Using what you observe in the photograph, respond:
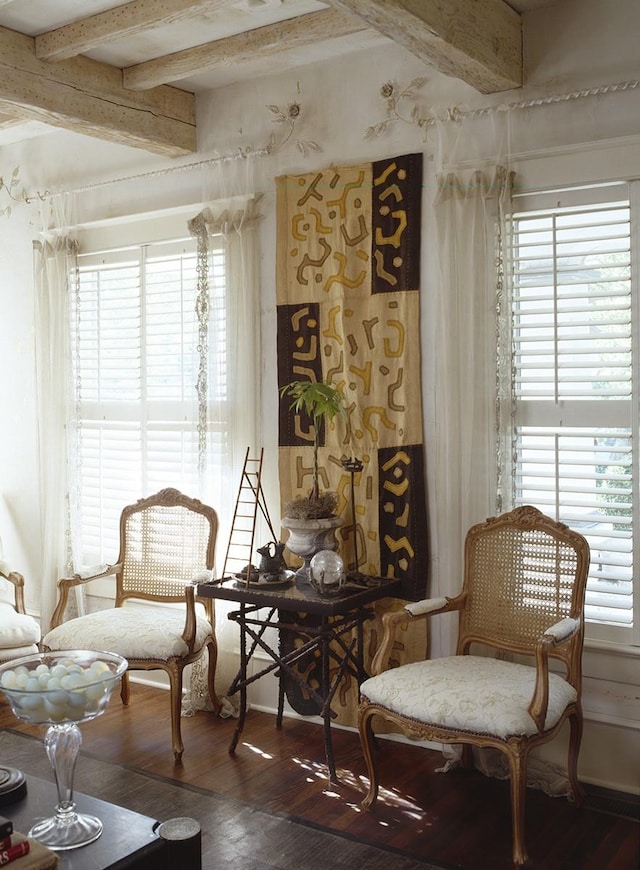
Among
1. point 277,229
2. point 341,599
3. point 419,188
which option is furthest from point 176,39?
point 341,599

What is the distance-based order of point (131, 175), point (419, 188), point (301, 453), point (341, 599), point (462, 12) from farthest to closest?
point (131, 175) → point (301, 453) → point (419, 188) → point (341, 599) → point (462, 12)

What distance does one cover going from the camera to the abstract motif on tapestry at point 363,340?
12.3 feet

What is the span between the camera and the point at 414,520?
3.73 m

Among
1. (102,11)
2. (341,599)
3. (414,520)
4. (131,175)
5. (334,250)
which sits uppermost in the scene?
(102,11)

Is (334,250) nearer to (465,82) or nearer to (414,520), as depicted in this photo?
(465,82)

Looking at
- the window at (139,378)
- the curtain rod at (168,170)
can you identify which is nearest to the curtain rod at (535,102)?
the curtain rod at (168,170)

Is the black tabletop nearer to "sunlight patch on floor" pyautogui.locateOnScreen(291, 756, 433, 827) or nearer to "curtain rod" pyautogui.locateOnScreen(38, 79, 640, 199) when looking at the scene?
"sunlight patch on floor" pyautogui.locateOnScreen(291, 756, 433, 827)

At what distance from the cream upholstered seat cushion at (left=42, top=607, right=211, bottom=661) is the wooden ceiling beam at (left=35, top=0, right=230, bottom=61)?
240 cm

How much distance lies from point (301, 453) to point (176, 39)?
1839 millimetres

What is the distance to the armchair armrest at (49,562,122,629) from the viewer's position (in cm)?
416

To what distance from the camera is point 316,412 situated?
3717 mm

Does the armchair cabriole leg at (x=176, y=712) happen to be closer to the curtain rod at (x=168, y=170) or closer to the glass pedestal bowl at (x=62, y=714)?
the glass pedestal bowl at (x=62, y=714)

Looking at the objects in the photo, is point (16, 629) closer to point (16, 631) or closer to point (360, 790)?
point (16, 631)

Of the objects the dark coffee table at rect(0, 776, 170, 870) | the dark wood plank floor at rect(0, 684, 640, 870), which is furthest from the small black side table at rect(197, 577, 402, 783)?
the dark coffee table at rect(0, 776, 170, 870)
